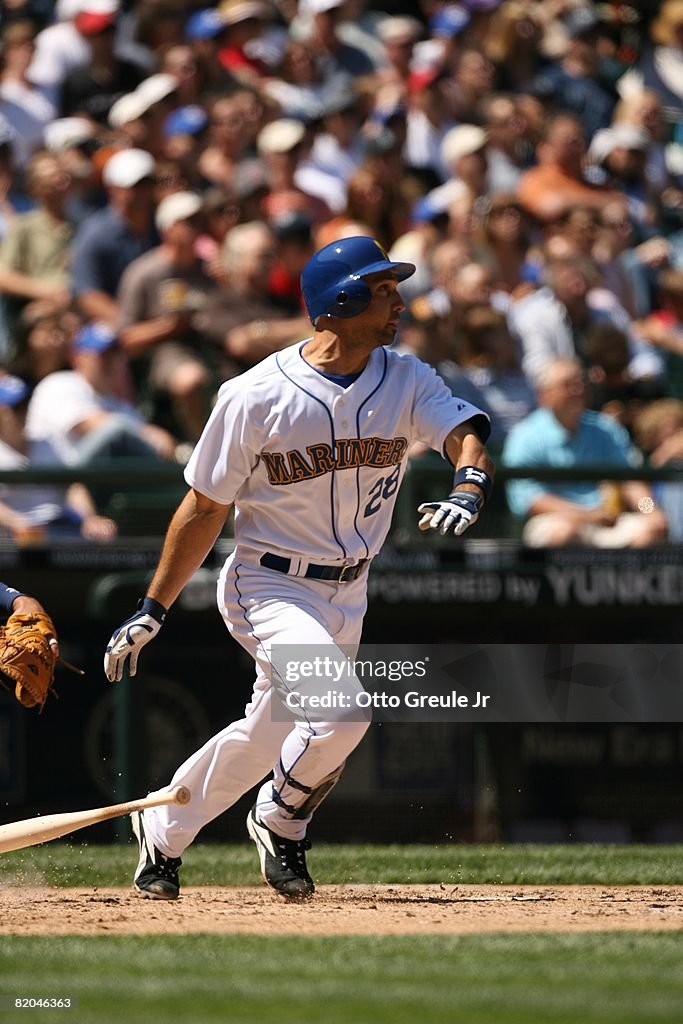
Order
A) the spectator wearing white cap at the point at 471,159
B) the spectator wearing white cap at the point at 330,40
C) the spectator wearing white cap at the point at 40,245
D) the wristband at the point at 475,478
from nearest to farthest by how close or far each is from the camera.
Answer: the wristband at the point at 475,478 → the spectator wearing white cap at the point at 40,245 → the spectator wearing white cap at the point at 471,159 → the spectator wearing white cap at the point at 330,40

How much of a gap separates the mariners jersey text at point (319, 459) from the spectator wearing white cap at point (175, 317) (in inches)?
119

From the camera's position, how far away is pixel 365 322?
5320mm

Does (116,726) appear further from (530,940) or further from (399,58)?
(399,58)

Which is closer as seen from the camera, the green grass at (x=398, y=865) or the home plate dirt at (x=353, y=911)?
the home plate dirt at (x=353, y=911)

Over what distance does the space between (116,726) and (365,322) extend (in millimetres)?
2787

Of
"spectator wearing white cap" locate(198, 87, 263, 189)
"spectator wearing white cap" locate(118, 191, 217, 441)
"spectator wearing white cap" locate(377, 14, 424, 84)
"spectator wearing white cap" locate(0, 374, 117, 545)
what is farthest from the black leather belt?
"spectator wearing white cap" locate(377, 14, 424, 84)

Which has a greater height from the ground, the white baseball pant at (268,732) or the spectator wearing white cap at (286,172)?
the white baseball pant at (268,732)

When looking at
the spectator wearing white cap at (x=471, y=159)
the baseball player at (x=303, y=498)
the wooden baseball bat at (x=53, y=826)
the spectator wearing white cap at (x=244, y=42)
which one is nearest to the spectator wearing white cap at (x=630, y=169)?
the spectator wearing white cap at (x=471, y=159)

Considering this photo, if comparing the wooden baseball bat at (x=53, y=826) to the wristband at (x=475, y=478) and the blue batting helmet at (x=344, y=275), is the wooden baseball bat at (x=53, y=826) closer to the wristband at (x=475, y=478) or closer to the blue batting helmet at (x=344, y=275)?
the wristband at (x=475, y=478)

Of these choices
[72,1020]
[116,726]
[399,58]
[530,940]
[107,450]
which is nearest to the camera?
[72,1020]

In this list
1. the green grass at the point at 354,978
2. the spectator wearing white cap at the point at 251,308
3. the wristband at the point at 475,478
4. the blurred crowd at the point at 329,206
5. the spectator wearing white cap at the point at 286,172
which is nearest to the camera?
the green grass at the point at 354,978

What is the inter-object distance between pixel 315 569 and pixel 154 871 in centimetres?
109

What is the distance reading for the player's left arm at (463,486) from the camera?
497 centimetres

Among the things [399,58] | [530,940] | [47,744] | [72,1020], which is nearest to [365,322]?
[530,940]
